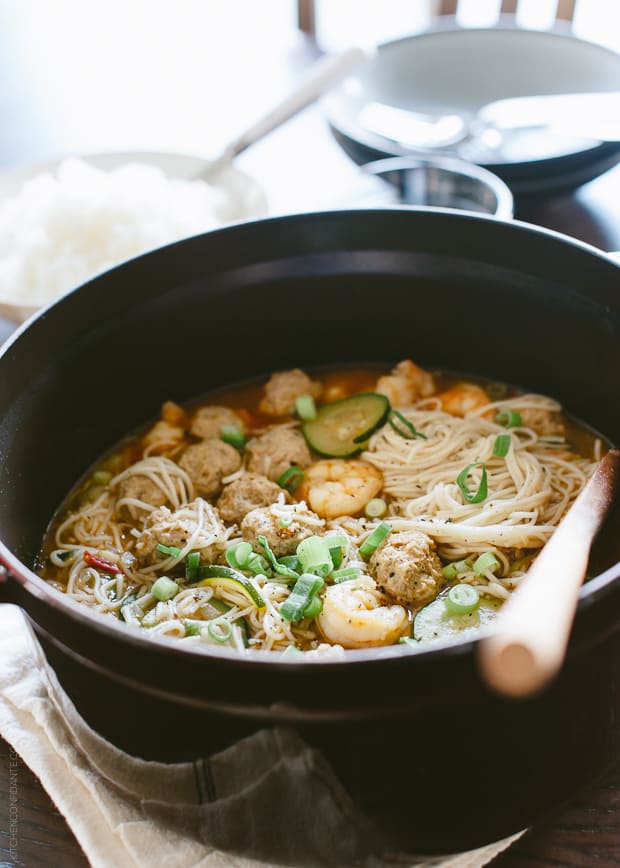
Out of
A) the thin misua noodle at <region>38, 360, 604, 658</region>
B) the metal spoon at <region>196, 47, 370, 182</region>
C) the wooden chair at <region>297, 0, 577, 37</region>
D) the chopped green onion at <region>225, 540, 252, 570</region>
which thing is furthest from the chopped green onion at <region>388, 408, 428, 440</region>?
the wooden chair at <region>297, 0, 577, 37</region>

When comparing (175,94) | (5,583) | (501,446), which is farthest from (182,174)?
(5,583)

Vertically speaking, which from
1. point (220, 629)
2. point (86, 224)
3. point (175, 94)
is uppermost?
point (175, 94)

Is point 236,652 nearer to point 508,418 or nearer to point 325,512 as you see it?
point 325,512

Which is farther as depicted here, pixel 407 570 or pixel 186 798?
pixel 407 570

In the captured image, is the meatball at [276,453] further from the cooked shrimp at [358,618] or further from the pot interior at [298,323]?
the cooked shrimp at [358,618]

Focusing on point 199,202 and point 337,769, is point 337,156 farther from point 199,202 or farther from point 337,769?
point 337,769

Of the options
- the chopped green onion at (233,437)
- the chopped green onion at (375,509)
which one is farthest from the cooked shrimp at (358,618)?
the chopped green onion at (233,437)

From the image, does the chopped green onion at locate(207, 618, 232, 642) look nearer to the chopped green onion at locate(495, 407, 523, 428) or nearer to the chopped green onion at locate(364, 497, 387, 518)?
the chopped green onion at locate(364, 497, 387, 518)
